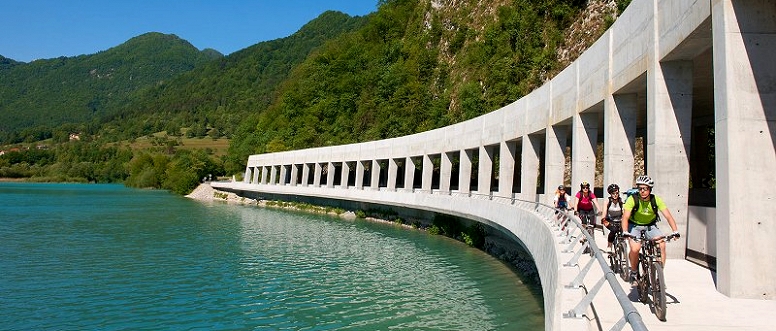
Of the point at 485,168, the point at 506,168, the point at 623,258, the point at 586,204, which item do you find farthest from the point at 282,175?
the point at 623,258

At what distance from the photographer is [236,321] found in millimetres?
14102

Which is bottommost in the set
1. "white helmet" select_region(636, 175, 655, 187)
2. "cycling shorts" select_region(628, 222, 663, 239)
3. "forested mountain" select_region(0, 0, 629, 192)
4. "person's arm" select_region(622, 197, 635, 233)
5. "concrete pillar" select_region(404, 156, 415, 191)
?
"cycling shorts" select_region(628, 222, 663, 239)

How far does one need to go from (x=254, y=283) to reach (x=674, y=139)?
13265 mm

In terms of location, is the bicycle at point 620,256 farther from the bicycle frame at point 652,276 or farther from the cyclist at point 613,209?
the bicycle frame at point 652,276

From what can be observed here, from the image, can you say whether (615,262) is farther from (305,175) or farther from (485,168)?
(305,175)

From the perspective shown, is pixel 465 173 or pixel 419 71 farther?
pixel 419 71

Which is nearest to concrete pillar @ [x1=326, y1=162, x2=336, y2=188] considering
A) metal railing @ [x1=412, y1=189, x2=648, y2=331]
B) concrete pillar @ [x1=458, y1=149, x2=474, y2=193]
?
concrete pillar @ [x1=458, y1=149, x2=474, y2=193]

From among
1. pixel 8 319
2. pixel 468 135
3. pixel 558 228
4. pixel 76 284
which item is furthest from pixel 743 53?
pixel 468 135

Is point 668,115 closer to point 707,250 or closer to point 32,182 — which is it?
point 707,250

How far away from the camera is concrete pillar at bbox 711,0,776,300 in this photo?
8.27 meters

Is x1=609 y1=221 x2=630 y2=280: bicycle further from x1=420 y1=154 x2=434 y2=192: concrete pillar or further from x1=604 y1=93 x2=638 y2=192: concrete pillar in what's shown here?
x1=420 y1=154 x2=434 y2=192: concrete pillar

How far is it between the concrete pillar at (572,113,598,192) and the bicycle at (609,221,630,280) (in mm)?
10057

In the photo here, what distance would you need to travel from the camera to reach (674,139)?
12141mm

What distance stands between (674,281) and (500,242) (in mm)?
16330
